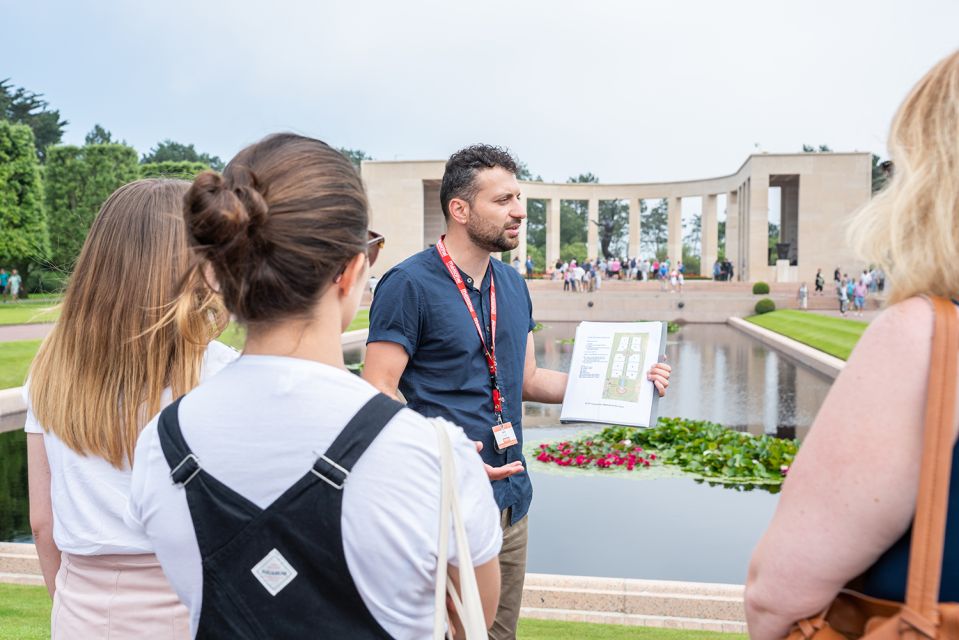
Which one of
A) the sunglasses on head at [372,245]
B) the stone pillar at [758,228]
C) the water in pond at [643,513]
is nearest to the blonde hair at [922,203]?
the sunglasses on head at [372,245]

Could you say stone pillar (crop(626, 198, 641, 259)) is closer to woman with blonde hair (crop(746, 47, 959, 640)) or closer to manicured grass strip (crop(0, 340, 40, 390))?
manicured grass strip (crop(0, 340, 40, 390))

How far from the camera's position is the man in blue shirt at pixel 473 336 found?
2740mm

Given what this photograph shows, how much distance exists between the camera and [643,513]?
6.82m

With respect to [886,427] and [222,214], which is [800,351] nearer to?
[886,427]

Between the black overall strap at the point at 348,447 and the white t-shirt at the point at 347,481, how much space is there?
0.4 inches

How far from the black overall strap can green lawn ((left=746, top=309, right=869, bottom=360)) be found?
1397 cm

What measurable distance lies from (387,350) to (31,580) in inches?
138

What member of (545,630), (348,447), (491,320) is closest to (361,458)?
(348,447)

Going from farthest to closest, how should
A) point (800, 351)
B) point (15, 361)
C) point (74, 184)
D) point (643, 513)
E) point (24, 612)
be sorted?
point (74, 184) < point (800, 351) < point (15, 361) < point (643, 513) < point (24, 612)

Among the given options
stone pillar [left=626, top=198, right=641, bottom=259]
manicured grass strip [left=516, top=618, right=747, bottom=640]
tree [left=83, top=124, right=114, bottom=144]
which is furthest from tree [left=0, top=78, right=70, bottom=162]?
manicured grass strip [left=516, top=618, right=747, bottom=640]

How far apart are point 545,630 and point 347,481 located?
3.12 metres

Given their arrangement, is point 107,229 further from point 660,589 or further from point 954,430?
point 660,589

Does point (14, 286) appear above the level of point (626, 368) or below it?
below

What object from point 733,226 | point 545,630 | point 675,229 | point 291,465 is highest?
point 733,226
